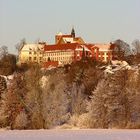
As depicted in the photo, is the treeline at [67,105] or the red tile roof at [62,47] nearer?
the treeline at [67,105]

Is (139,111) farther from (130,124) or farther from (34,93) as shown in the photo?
(34,93)

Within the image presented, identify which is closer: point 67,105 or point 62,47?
point 67,105

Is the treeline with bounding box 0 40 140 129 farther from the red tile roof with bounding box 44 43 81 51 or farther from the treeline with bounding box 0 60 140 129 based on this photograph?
the red tile roof with bounding box 44 43 81 51

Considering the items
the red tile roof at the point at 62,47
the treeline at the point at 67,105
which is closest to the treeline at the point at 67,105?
the treeline at the point at 67,105

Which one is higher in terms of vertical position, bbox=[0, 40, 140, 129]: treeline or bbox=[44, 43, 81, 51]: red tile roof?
bbox=[44, 43, 81, 51]: red tile roof

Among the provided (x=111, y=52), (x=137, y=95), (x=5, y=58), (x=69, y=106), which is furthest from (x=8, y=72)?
(x=137, y=95)

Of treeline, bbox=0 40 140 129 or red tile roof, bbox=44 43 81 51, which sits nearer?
treeline, bbox=0 40 140 129

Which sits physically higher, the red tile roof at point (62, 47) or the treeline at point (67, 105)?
the red tile roof at point (62, 47)

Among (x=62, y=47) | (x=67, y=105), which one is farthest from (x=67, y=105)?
(x=62, y=47)

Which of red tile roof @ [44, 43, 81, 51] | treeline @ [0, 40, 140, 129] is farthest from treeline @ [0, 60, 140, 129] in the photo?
red tile roof @ [44, 43, 81, 51]

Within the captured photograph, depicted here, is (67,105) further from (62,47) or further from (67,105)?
(62,47)

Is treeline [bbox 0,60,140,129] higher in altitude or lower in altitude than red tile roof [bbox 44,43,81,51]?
lower

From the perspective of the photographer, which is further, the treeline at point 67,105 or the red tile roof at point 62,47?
the red tile roof at point 62,47

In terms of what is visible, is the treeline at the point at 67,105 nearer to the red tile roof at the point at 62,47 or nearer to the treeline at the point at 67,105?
the treeline at the point at 67,105
